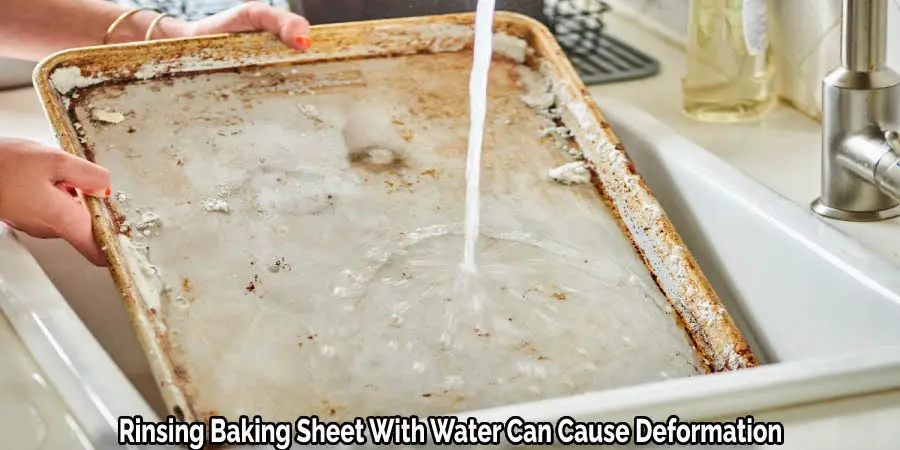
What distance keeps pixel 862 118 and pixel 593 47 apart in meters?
0.65

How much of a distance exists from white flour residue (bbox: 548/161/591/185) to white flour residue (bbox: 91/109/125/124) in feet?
1.37

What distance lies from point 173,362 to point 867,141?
540 millimetres

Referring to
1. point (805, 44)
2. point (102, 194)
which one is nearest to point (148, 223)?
point (102, 194)

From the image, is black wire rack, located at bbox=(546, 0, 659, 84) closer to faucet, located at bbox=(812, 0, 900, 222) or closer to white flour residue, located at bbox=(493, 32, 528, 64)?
white flour residue, located at bbox=(493, 32, 528, 64)

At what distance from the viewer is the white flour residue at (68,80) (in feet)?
3.24

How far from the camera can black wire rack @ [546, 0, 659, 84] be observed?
4.24 feet

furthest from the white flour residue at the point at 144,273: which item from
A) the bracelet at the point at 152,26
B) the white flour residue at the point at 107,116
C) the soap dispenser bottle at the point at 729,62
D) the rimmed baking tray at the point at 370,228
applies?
the soap dispenser bottle at the point at 729,62

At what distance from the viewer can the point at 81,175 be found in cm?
81

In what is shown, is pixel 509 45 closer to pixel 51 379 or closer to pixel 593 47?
pixel 593 47

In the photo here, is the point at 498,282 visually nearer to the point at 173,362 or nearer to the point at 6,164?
the point at 173,362

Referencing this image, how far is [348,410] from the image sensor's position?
646mm

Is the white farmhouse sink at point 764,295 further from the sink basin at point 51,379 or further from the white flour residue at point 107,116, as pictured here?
the white flour residue at point 107,116

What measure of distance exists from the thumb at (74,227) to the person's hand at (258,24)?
32 cm

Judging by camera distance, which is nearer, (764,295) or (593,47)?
(764,295)
